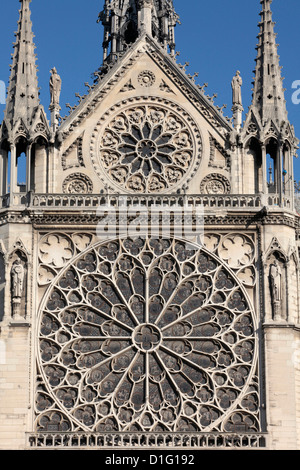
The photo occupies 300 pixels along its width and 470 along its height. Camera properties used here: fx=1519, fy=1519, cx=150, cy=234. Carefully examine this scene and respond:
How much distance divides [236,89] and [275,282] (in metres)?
4.83

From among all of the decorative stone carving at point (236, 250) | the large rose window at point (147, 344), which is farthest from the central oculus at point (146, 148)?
the decorative stone carving at point (236, 250)

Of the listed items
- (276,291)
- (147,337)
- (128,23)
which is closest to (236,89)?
(276,291)

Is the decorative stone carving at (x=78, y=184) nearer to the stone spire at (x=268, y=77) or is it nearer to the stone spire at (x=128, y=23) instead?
the stone spire at (x=268, y=77)

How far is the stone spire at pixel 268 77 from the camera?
33.9m

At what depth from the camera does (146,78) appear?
113ft

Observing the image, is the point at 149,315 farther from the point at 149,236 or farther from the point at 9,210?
the point at 9,210

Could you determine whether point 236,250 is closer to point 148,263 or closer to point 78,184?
point 148,263

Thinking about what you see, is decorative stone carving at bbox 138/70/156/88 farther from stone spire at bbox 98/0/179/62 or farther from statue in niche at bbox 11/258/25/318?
stone spire at bbox 98/0/179/62

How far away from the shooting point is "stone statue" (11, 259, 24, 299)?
32188 mm

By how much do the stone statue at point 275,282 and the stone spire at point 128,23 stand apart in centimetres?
1054

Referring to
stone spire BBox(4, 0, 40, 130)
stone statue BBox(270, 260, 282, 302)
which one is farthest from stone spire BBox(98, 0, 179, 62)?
→ stone statue BBox(270, 260, 282, 302)

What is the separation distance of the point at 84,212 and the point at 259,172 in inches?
160

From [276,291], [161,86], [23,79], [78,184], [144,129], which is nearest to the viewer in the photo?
[276,291]

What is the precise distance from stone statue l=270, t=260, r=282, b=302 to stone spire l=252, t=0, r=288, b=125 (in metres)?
3.43
